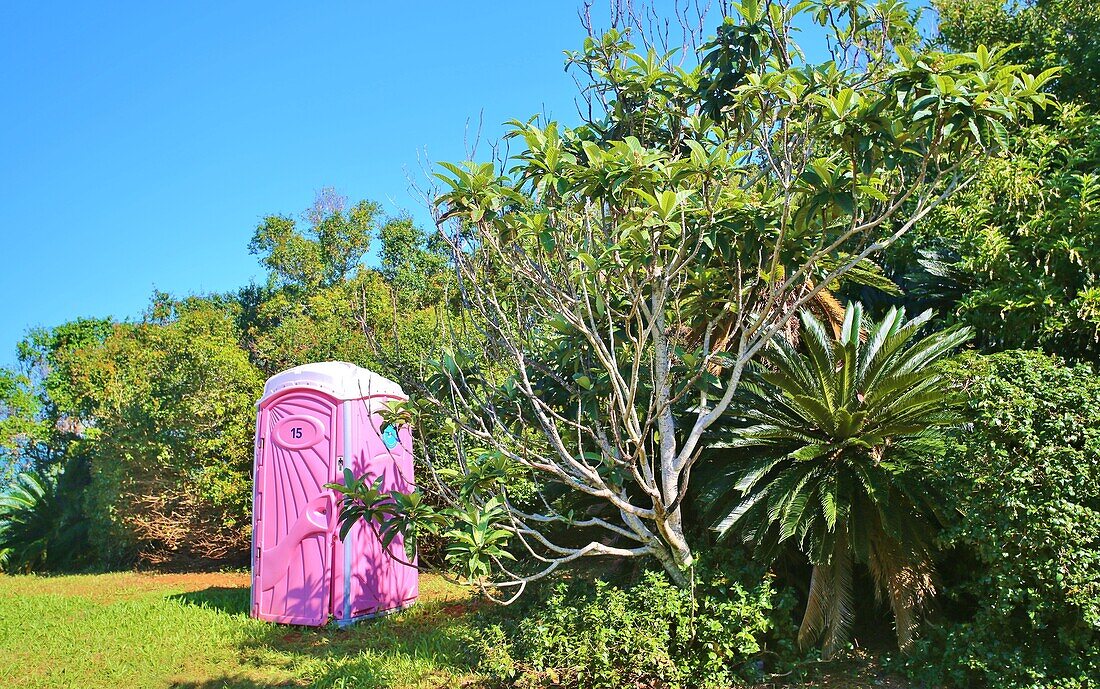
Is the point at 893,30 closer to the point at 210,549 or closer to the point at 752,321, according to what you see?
the point at 752,321

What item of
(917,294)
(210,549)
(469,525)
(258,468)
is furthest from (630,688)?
(210,549)

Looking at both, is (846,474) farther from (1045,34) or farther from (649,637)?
(1045,34)

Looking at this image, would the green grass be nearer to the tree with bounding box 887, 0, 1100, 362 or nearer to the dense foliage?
the dense foliage

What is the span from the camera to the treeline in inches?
541

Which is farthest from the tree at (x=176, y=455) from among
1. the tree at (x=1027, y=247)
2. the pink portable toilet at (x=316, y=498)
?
the tree at (x=1027, y=247)

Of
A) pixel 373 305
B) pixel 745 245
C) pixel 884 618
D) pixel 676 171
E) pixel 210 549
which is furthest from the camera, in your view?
pixel 373 305

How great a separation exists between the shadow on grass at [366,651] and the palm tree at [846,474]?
9.04 ft

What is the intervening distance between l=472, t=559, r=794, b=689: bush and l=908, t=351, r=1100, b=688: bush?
1275 millimetres

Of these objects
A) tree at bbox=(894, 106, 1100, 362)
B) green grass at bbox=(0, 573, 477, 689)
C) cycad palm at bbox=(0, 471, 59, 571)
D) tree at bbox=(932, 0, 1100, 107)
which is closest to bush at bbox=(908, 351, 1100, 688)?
tree at bbox=(894, 106, 1100, 362)

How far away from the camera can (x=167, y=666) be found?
293 inches

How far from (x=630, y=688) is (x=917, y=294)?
582cm

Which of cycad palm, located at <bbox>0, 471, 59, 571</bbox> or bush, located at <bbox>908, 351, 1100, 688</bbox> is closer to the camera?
bush, located at <bbox>908, 351, 1100, 688</bbox>

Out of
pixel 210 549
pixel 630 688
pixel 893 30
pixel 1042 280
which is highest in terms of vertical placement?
pixel 893 30

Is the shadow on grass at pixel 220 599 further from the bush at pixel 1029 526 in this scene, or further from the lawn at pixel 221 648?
the bush at pixel 1029 526
